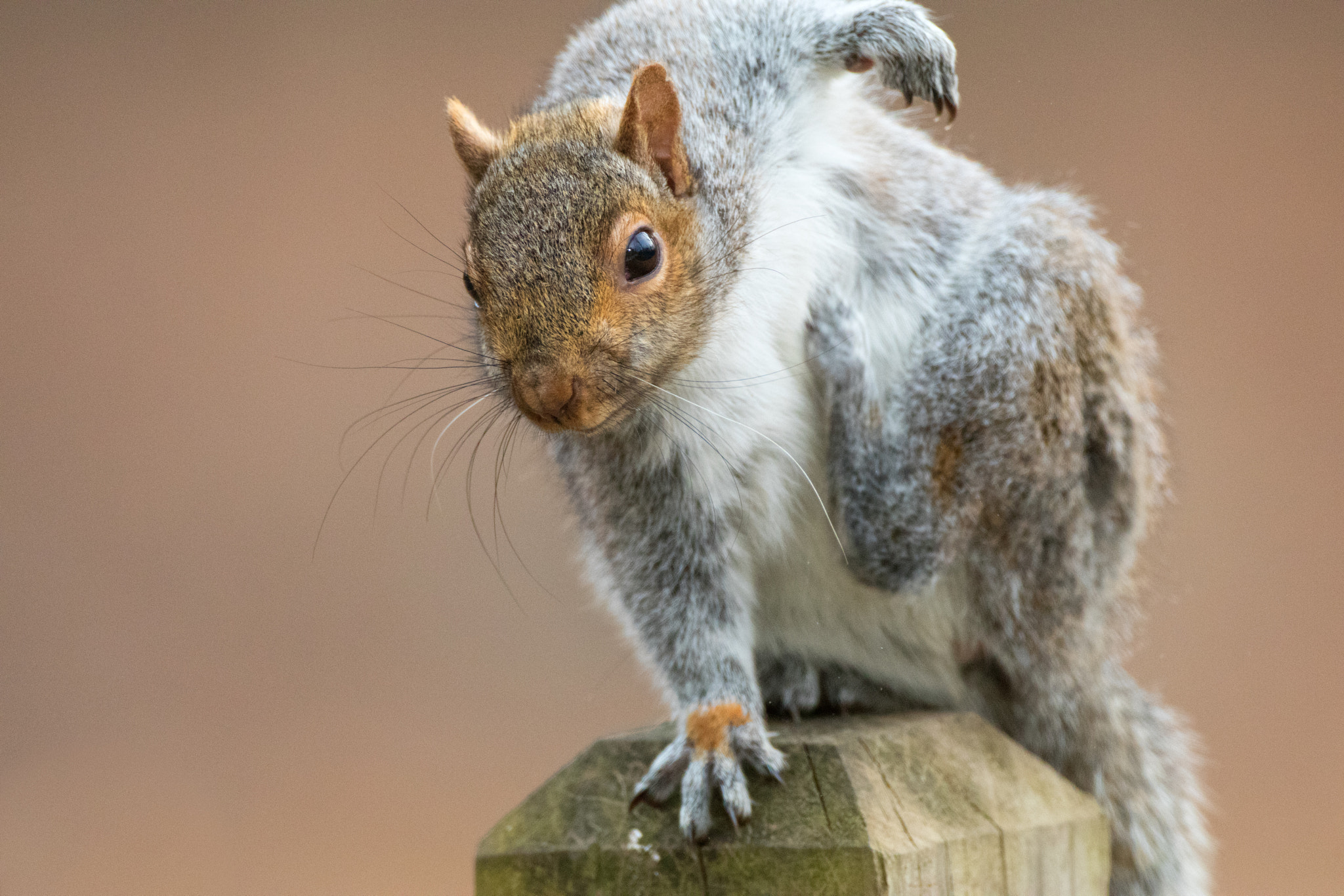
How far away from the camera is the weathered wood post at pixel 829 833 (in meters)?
1.05

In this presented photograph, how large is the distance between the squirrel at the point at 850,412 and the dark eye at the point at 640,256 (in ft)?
0.05

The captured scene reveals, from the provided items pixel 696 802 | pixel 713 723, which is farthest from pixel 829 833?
pixel 713 723

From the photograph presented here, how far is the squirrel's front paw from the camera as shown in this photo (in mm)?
1119

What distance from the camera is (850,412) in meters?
1.47

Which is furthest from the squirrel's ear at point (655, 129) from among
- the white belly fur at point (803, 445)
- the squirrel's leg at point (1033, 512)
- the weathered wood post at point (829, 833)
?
the weathered wood post at point (829, 833)

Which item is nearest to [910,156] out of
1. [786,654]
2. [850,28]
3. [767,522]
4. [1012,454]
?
[850,28]

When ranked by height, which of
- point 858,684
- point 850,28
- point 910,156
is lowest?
point 858,684

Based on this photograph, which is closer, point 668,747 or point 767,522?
point 668,747

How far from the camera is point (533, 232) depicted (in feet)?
3.88

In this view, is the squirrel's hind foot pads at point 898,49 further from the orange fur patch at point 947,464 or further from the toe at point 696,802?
the toe at point 696,802

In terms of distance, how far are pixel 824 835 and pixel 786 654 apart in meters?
0.56

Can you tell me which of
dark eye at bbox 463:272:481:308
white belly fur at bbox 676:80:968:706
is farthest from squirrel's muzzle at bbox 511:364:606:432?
white belly fur at bbox 676:80:968:706

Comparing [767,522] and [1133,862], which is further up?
[767,522]

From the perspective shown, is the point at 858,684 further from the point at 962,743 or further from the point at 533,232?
the point at 533,232
